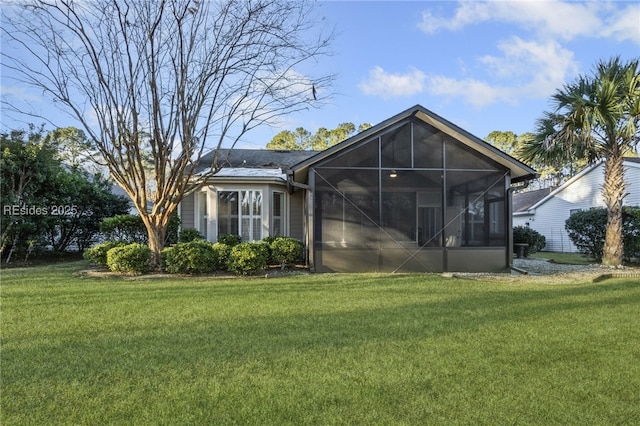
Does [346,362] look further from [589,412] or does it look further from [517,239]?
[517,239]

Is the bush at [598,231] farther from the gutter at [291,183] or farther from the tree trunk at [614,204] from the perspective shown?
the gutter at [291,183]

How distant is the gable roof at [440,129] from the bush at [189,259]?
293 cm

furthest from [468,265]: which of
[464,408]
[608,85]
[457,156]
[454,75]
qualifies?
[464,408]

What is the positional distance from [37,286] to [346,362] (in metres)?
6.85

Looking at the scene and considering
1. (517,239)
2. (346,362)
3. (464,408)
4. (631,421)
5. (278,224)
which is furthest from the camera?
(517,239)

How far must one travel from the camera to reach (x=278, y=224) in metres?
13.4

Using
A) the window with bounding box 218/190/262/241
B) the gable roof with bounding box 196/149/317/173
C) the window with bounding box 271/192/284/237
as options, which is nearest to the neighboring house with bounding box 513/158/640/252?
the gable roof with bounding box 196/149/317/173

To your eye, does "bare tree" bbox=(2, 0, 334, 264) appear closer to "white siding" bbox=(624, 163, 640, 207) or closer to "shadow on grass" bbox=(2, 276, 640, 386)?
"shadow on grass" bbox=(2, 276, 640, 386)

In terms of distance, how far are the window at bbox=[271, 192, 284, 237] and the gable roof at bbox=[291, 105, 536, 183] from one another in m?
3.16

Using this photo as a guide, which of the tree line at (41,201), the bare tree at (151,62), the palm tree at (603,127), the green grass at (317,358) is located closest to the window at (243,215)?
the bare tree at (151,62)

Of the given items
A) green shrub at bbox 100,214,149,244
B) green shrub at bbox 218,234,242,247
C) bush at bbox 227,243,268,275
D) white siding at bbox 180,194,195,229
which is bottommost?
bush at bbox 227,243,268,275

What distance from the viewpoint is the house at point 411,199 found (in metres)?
9.98

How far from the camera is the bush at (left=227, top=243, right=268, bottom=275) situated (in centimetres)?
906

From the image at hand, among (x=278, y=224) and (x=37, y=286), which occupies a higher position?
(x=278, y=224)
